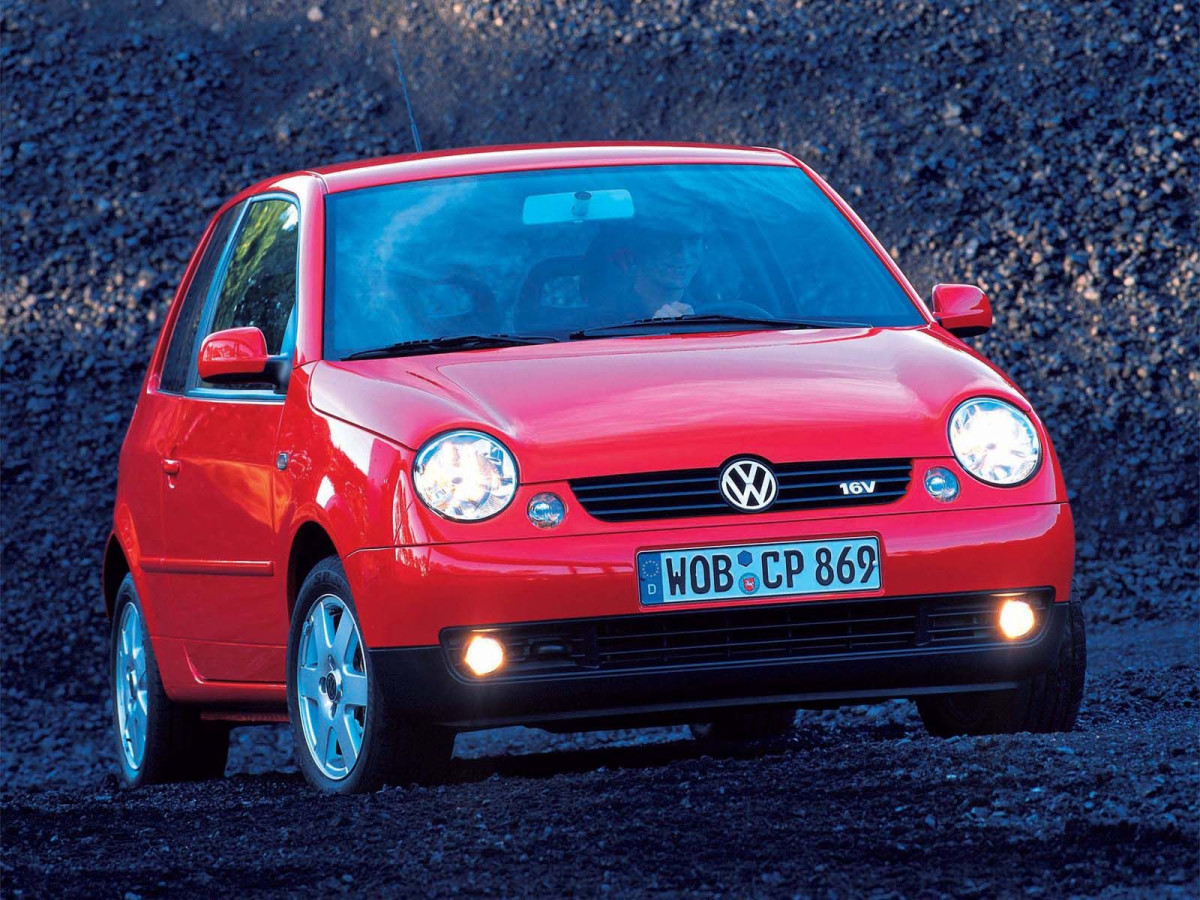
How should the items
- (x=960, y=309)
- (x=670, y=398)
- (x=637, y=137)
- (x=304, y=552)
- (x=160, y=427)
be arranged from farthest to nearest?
(x=637, y=137) → (x=160, y=427) → (x=960, y=309) → (x=304, y=552) → (x=670, y=398)

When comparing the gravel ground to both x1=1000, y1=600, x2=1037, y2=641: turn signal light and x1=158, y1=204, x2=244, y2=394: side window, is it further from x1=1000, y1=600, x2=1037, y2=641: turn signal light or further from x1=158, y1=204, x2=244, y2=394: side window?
x1=158, y1=204, x2=244, y2=394: side window

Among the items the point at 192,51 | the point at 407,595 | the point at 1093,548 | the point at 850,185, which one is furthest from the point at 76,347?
the point at 407,595

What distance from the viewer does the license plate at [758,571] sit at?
211 inches

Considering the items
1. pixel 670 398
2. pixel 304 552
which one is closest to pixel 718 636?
pixel 670 398

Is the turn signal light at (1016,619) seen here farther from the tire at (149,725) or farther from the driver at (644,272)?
the tire at (149,725)

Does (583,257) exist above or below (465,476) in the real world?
above

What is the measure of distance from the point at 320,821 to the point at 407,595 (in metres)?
0.64

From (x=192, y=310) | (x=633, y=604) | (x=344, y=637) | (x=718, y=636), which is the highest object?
(x=192, y=310)

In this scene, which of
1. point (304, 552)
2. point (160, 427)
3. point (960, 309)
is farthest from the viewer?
point (160, 427)

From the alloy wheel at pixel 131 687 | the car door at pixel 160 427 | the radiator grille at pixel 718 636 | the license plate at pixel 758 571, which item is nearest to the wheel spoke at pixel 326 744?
the radiator grille at pixel 718 636

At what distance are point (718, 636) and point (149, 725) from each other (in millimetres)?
3231

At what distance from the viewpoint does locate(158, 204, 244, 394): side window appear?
7883 mm

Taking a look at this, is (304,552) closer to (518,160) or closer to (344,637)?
(344,637)

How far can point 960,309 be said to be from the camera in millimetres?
6719
